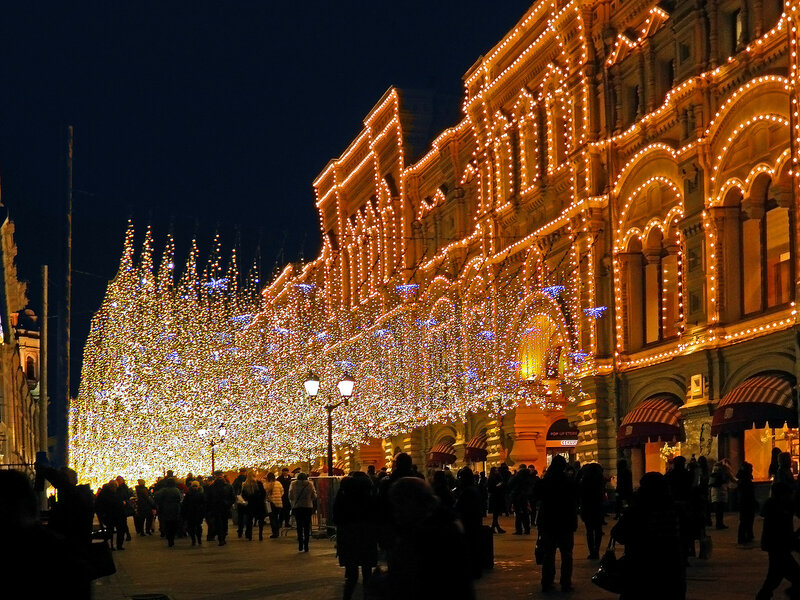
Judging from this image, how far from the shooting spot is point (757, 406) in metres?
30.7

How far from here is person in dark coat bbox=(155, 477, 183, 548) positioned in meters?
31.3

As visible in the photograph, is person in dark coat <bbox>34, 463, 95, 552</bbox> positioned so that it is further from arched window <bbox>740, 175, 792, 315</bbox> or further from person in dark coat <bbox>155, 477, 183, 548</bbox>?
arched window <bbox>740, 175, 792, 315</bbox>

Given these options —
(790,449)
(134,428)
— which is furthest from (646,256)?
(134,428)

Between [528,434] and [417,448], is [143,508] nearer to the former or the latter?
[528,434]

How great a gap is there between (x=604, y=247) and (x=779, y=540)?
27.6 meters

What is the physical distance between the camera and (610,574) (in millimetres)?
9883

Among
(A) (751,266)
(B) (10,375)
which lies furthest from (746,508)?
(B) (10,375)

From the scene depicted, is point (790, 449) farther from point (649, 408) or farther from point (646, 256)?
point (646, 256)

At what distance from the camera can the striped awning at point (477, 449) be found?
48.7m

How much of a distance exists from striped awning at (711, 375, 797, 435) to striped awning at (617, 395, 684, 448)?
3.23 meters

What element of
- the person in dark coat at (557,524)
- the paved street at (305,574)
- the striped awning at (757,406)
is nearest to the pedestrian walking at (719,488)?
the paved street at (305,574)

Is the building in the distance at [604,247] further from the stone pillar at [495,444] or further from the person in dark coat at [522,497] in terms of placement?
the person in dark coat at [522,497]

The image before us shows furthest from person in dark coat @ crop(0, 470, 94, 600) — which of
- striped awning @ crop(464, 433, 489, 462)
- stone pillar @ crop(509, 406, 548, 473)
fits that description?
striped awning @ crop(464, 433, 489, 462)

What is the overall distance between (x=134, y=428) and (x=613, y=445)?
119 feet
